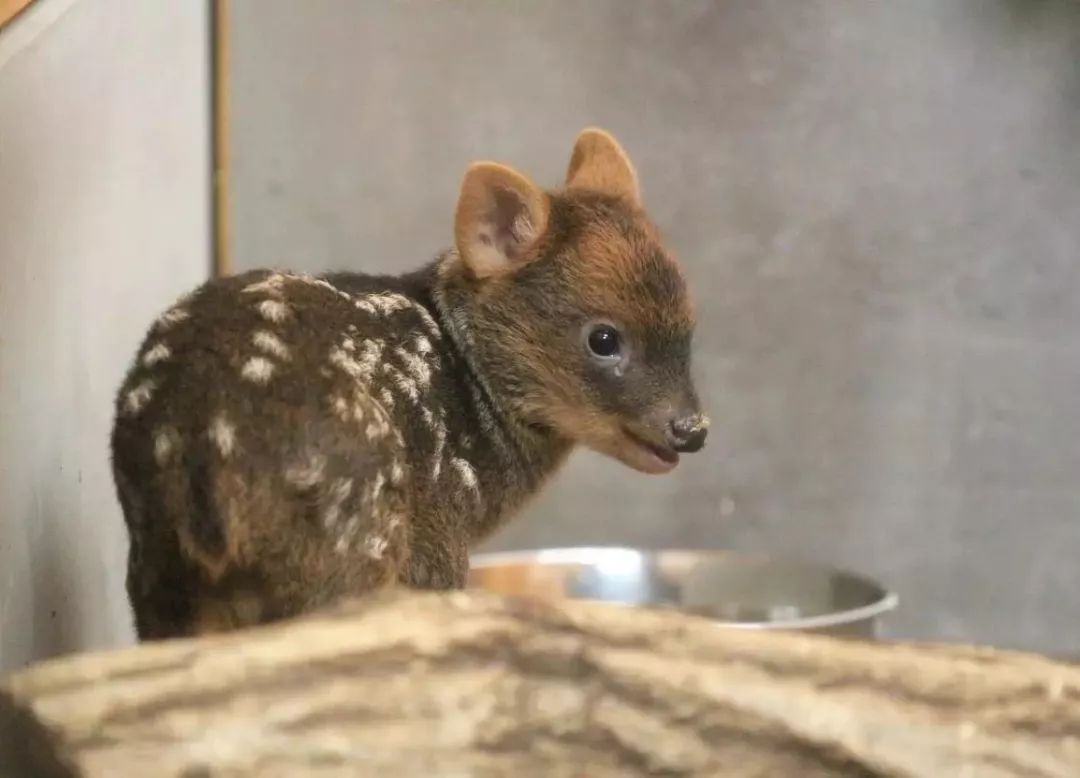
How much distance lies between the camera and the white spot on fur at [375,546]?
1.01 metres

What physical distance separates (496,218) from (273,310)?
15.5 inches

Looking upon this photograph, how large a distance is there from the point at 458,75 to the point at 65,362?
4.00 ft

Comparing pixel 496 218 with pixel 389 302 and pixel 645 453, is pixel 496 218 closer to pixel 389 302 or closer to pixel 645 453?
pixel 389 302

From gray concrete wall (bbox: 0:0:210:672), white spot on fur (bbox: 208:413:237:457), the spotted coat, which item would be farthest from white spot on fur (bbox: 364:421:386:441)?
gray concrete wall (bbox: 0:0:210:672)

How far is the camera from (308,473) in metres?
0.96

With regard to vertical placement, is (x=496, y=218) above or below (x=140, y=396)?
above

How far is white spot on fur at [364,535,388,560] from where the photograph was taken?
101 centimetres

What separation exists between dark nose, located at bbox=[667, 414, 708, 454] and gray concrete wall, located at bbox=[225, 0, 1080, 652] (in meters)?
0.97

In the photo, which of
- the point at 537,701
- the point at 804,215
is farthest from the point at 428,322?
the point at 804,215

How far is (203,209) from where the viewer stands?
2.24m

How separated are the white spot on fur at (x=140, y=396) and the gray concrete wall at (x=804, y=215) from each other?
1.36m

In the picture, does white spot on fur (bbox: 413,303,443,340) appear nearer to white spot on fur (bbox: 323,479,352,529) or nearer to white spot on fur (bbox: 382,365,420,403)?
white spot on fur (bbox: 382,365,420,403)

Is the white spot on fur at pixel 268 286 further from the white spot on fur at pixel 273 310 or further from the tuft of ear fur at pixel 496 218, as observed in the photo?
the tuft of ear fur at pixel 496 218

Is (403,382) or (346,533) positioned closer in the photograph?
(346,533)
